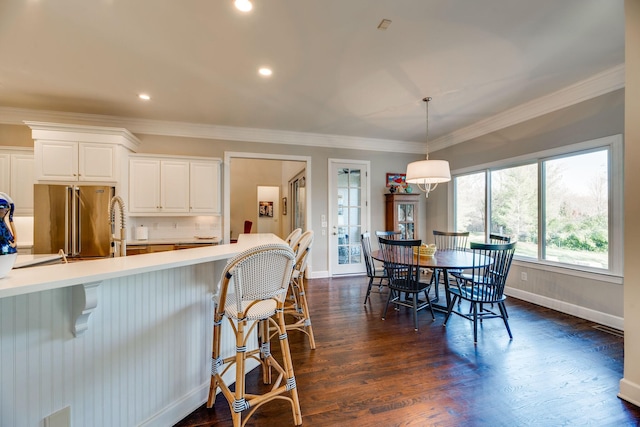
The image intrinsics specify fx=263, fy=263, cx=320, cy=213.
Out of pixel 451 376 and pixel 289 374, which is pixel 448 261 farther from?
pixel 289 374

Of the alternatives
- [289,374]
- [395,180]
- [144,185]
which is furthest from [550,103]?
[144,185]

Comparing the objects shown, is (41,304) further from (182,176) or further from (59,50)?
(182,176)

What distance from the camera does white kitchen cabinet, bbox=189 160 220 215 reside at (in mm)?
4332

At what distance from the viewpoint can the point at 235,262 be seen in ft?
4.33

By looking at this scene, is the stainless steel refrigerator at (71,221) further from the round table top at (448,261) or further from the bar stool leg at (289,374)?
the round table top at (448,261)

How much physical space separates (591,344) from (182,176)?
5467 mm

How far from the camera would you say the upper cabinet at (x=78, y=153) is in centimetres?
349

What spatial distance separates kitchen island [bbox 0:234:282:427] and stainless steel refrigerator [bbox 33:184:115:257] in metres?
2.75

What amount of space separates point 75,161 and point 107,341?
3.50 m

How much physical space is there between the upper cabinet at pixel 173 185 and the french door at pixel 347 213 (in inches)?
85.8

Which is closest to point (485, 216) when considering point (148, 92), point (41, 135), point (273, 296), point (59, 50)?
point (273, 296)

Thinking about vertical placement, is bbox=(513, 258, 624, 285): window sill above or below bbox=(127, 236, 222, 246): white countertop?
below

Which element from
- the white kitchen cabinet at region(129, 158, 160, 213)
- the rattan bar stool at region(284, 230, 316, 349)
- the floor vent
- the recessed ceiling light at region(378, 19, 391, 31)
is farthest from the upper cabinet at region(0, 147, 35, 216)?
the floor vent

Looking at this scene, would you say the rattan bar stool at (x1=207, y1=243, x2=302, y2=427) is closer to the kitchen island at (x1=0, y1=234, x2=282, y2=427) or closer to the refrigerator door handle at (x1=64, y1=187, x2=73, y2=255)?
the kitchen island at (x1=0, y1=234, x2=282, y2=427)
